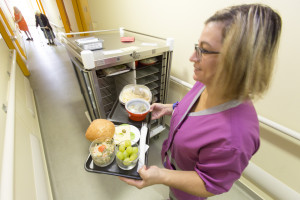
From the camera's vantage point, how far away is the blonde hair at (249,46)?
1.20 ft

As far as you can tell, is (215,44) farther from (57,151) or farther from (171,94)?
(57,151)

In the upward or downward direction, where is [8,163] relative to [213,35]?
downward

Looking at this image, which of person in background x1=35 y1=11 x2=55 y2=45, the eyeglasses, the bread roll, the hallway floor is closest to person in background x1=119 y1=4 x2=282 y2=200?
the eyeglasses

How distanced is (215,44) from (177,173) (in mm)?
523

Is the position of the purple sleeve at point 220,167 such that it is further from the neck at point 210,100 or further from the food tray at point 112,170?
the food tray at point 112,170

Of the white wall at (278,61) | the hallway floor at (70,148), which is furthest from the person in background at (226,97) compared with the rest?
the hallway floor at (70,148)

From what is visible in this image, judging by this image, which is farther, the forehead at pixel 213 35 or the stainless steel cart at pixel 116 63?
the stainless steel cart at pixel 116 63

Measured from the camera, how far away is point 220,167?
1.54ft

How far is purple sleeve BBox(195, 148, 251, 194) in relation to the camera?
0.45 meters

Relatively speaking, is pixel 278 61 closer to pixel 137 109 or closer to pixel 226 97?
pixel 226 97

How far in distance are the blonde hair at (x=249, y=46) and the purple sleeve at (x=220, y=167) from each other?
0.68 ft

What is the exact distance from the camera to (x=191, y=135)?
0.56 m

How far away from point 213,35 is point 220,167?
0.45m

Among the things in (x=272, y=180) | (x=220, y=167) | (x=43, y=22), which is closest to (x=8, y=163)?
(x=220, y=167)
